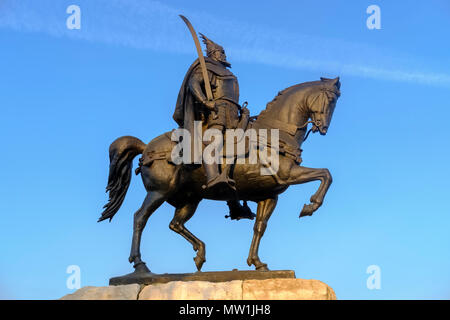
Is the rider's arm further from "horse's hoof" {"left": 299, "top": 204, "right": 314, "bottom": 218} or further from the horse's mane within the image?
"horse's hoof" {"left": 299, "top": 204, "right": 314, "bottom": 218}

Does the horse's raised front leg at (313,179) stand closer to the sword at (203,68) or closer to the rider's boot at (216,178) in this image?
the rider's boot at (216,178)

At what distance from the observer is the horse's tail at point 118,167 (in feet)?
36.4

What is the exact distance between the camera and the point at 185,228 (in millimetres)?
10914

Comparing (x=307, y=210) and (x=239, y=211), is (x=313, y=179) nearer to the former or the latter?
(x=307, y=210)

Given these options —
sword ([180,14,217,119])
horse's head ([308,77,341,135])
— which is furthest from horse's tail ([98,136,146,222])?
horse's head ([308,77,341,135])

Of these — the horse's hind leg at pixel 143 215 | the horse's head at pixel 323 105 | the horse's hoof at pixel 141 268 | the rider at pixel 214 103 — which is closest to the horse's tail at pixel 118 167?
the horse's hind leg at pixel 143 215

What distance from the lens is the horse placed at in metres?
10.1

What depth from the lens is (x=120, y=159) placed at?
11148 mm

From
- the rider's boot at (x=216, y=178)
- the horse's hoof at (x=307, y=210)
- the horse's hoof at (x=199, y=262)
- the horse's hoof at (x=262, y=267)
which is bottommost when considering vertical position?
the horse's hoof at (x=262, y=267)

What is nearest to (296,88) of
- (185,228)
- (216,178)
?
(216,178)

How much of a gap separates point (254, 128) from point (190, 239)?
82.3 inches

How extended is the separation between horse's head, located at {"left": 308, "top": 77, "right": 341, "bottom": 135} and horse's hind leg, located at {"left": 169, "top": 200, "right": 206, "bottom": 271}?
2.39m
